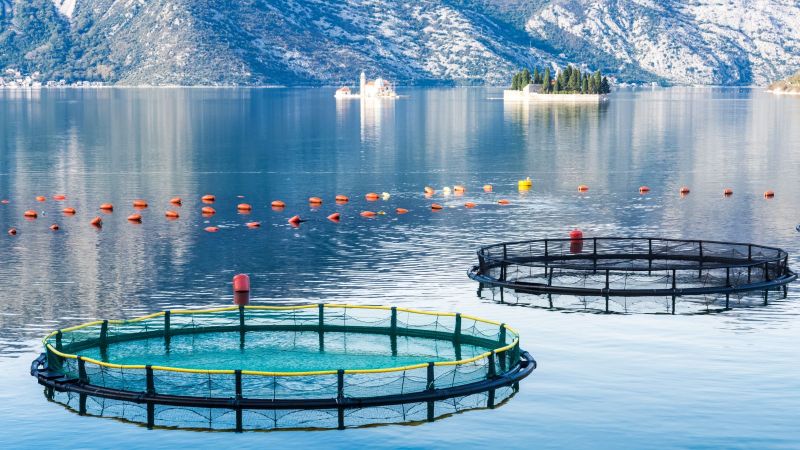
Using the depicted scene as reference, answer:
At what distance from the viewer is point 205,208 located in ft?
548

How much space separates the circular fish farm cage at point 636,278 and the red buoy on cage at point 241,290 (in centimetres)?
2107

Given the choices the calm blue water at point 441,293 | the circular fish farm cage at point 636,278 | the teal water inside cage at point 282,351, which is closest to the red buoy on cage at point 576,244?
the circular fish farm cage at point 636,278

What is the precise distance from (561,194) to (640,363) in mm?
102278

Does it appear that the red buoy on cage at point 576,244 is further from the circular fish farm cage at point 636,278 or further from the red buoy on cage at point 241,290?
the red buoy on cage at point 241,290

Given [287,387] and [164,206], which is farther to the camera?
[164,206]

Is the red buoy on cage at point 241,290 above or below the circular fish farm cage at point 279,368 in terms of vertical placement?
above

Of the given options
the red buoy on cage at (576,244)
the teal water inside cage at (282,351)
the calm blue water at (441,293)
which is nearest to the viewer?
the calm blue water at (441,293)

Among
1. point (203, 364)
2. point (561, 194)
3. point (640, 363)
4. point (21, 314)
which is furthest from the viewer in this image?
point (561, 194)

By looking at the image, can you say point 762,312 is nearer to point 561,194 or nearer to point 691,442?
point 691,442

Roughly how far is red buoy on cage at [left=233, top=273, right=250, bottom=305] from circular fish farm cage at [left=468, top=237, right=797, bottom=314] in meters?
21.1

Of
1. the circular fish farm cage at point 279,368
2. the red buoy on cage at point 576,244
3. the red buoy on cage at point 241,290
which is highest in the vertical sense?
the red buoy on cage at point 576,244

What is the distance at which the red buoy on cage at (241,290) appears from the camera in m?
101

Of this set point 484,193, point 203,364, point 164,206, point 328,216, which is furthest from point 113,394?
point 484,193

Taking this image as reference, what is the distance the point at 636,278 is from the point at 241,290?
37.6 meters
